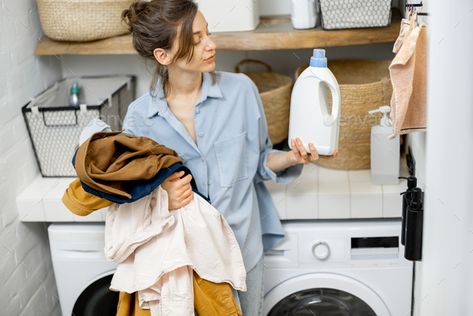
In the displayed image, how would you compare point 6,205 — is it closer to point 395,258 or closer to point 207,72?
point 207,72

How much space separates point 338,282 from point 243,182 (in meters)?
0.49

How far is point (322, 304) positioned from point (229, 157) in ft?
2.11

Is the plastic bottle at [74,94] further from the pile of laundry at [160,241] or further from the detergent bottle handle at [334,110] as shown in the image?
the detergent bottle handle at [334,110]

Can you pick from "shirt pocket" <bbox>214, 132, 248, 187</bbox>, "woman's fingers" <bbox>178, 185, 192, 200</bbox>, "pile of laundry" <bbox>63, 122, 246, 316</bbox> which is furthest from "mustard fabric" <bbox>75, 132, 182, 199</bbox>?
"shirt pocket" <bbox>214, 132, 248, 187</bbox>

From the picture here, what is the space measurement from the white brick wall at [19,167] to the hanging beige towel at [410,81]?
1212 mm

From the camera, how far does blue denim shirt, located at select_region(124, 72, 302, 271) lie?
194 centimetres

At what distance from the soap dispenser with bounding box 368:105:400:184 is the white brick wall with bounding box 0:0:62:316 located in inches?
43.9

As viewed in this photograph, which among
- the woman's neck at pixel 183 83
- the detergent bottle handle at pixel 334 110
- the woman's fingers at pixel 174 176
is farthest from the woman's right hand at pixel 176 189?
the detergent bottle handle at pixel 334 110

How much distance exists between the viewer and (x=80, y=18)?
7.65 feet

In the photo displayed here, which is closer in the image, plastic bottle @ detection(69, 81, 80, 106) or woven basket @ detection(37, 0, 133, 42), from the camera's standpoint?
woven basket @ detection(37, 0, 133, 42)

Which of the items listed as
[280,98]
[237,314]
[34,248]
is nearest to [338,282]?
[237,314]

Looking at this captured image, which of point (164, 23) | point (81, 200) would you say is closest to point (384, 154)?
point (164, 23)

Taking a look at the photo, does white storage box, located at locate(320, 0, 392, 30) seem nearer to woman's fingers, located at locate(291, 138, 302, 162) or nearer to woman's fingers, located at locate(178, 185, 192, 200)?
woman's fingers, located at locate(291, 138, 302, 162)

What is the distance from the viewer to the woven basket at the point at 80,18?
7.63 ft
